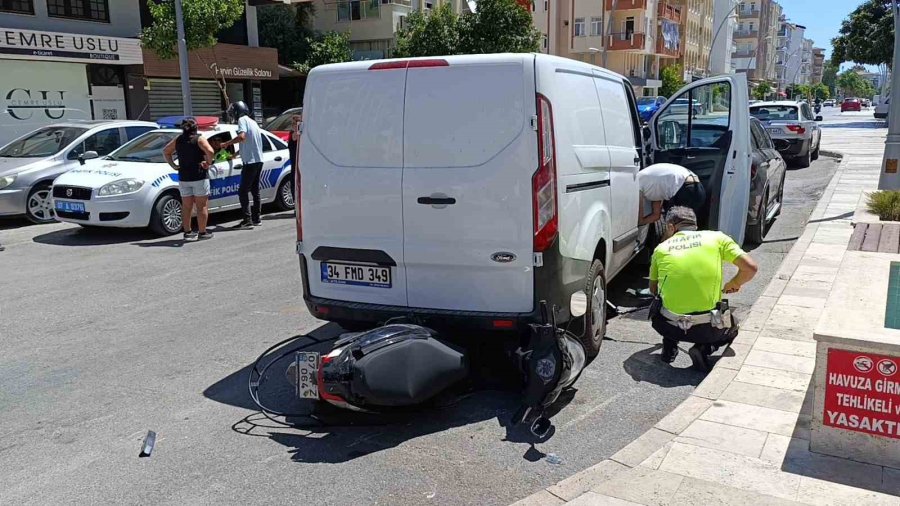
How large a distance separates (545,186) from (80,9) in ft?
72.7

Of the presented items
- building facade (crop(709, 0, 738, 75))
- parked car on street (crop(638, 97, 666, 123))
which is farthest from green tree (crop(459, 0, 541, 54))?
building facade (crop(709, 0, 738, 75))

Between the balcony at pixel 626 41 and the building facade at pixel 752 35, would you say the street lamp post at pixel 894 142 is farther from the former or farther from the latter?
the building facade at pixel 752 35

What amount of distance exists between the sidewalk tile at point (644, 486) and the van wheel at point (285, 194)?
411 inches

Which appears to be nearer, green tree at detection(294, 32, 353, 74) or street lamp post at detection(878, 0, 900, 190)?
street lamp post at detection(878, 0, 900, 190)

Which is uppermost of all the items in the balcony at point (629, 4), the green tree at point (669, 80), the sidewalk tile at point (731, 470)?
the balcony at point (629, 4)

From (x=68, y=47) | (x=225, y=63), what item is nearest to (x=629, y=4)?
(x=225, y=63)

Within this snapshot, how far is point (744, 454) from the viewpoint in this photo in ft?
12.1

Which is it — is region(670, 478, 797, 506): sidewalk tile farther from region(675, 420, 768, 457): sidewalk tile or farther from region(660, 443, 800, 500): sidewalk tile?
region(675, 420, 768, 457): sidewalk tile

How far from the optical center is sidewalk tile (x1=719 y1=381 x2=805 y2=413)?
427cm

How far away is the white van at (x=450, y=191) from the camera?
4344mm

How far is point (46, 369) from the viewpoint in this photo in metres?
5.23

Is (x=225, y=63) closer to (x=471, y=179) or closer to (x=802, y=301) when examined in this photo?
(x=802, y=301)

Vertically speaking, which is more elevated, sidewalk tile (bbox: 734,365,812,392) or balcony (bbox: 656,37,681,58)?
balcony (bbox: 656,37,681,58)

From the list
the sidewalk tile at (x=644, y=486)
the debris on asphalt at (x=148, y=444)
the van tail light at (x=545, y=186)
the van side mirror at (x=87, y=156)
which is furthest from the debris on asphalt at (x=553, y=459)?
the van side mirror at (x=87, y=156)
